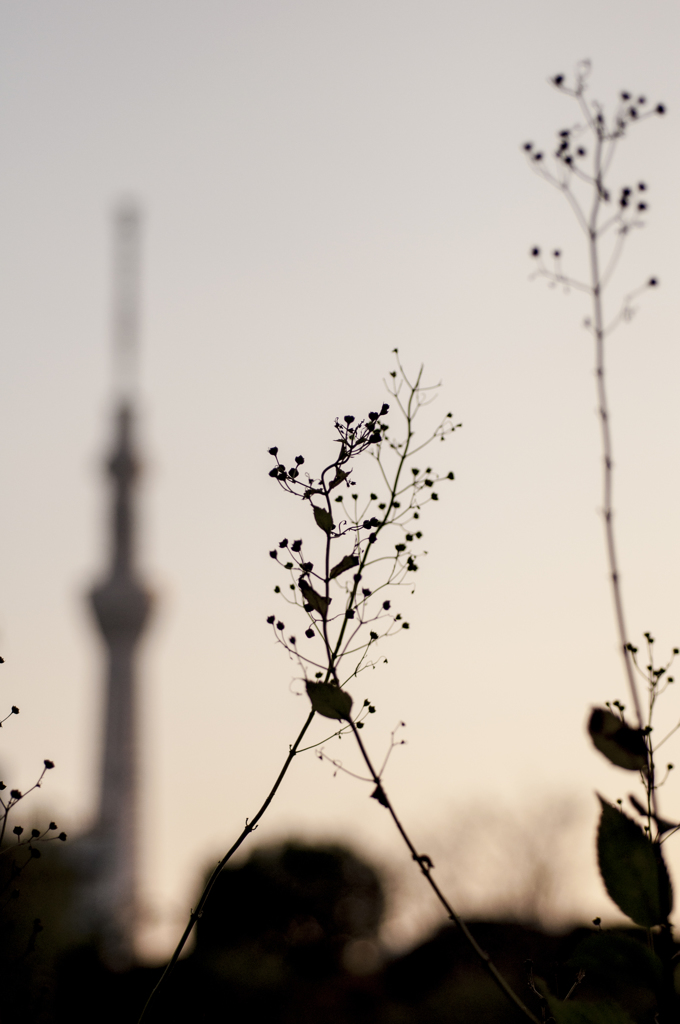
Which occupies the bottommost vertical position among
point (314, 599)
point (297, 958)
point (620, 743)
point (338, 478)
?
point (620, 743)

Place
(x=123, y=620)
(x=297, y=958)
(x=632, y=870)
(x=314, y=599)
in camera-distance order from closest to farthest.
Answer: (x=632, y=870) < (x=314, y=599) < (x=297, y=958) < (x=123, y=620)

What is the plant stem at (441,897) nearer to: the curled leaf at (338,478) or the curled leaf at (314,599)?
the curled leaf at (314,599)

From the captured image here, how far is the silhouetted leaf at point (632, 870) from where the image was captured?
986 millimetres

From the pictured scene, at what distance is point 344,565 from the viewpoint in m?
1.27

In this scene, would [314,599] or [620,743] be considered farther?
[314,599]

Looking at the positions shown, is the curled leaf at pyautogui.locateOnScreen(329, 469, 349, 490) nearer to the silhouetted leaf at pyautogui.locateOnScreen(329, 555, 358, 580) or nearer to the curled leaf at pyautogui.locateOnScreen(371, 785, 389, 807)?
the silhouetted leaf at pyautogui.locateOnScreen(329, 555, 358, 580)

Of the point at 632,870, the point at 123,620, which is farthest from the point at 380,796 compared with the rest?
the point at 123,620

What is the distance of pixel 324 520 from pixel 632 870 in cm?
53

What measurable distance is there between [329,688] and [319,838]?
25497 millimetres

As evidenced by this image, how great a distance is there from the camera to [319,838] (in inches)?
998

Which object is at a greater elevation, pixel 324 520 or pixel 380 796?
pixel 324 520

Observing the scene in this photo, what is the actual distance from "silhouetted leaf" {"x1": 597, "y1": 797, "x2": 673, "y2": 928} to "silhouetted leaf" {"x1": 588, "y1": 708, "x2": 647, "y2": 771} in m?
0.07

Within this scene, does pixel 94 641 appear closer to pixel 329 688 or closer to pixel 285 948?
pixel 285 948

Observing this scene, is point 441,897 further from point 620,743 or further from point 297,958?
point 297,958
